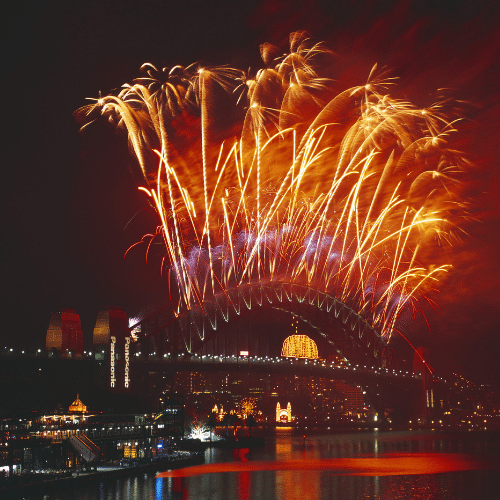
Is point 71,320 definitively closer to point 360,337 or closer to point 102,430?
point 102,430

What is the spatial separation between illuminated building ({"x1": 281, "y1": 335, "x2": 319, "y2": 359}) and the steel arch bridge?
27.5 ft

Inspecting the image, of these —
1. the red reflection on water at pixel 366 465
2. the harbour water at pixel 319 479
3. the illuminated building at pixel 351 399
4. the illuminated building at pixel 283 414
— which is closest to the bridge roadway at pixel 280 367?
the harbour water at pixel 319 479

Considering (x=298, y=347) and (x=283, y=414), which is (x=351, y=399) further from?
(x=298, y=347)

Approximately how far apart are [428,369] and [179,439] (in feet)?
241

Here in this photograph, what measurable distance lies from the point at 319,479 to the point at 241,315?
36751 millimetres

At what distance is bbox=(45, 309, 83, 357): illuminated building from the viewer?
6278 cm

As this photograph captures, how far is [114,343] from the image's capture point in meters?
63.7

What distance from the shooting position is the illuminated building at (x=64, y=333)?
6278 centimetres

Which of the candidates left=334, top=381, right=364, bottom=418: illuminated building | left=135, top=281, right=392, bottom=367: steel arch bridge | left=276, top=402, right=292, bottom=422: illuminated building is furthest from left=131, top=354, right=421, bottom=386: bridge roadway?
left=334, top=381, right=364, bottom=418: illuminated building

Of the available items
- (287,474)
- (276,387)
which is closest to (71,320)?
(287,474)

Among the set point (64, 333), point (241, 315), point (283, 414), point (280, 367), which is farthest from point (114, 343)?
point (283, 414)

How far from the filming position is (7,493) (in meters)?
33.9

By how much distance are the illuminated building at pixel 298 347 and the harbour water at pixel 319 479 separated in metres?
44.2

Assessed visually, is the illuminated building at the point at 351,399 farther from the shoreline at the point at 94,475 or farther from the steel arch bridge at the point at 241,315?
the shoreline at the point at 94,475
